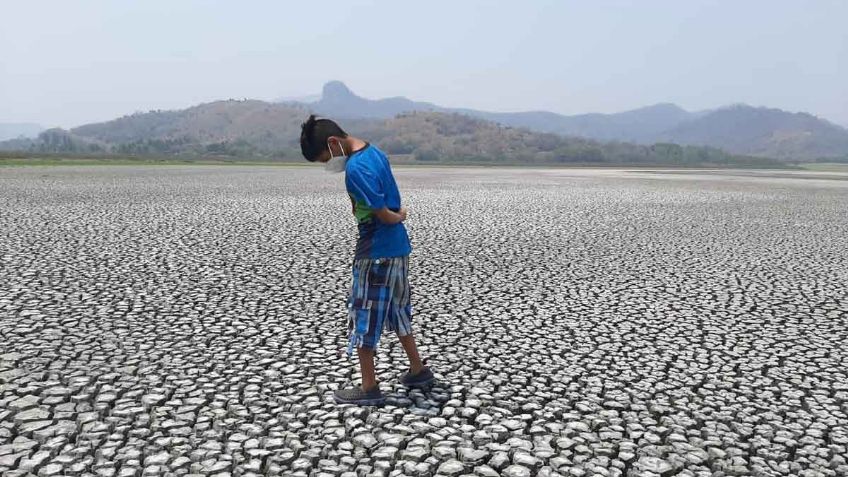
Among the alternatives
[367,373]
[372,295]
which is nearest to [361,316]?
[372,295]

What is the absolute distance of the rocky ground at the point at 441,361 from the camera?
4277 millimetres

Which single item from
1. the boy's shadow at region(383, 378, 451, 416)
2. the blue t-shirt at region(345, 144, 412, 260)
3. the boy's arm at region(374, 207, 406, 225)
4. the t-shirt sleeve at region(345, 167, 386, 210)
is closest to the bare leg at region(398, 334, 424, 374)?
the boy's shadow at region(383, 378, 451, 416)

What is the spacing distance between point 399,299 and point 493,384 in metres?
1.23

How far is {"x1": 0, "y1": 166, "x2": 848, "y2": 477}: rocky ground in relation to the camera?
14.0 feet

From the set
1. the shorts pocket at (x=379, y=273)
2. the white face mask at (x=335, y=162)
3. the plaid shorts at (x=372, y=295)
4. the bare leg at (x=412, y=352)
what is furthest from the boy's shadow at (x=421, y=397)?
the white face mask at (x=335, y=162)

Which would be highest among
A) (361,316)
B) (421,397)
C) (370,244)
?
(370,244)

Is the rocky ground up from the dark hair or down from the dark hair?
down

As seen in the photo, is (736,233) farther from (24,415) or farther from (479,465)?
(24,415)

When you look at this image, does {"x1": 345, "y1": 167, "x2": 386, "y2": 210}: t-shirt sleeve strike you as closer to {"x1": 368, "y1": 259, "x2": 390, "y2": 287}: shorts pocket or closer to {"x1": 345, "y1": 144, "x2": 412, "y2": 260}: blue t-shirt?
{"x1": 345, "y1": 144, "x2": 412, "y2": 260}: blue t-shirt

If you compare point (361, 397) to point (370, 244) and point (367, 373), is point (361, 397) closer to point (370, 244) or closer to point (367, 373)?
point (367, 373)

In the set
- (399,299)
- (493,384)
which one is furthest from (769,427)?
(399,299)

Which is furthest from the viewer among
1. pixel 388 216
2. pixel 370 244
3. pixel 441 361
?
pixel 441 361

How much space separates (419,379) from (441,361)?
82 cm

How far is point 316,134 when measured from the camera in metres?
4.66
